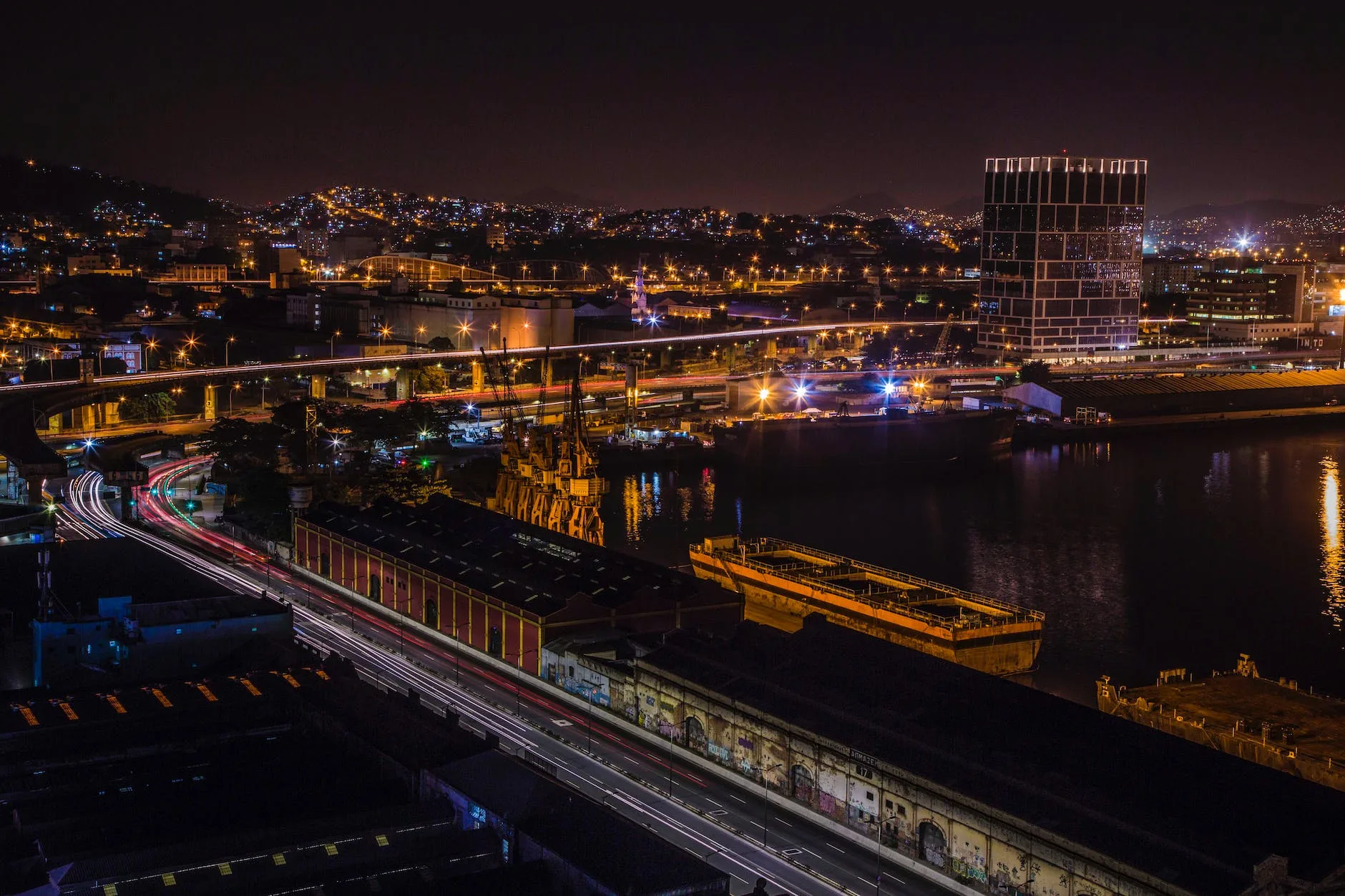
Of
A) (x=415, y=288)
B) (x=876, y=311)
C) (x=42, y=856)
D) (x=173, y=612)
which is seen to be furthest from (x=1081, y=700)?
(x=876, y=311)

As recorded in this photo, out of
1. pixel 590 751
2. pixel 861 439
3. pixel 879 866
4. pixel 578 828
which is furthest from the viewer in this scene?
pixel 861 439

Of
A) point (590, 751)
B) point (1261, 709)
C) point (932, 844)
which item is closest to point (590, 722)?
point (590, 751)

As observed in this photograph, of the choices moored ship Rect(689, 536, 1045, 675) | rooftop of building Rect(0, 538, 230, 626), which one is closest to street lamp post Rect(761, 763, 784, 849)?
moored ship Rect(689, 536, 1045, 675)

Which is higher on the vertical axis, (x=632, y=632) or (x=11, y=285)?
(x=11, y=285)

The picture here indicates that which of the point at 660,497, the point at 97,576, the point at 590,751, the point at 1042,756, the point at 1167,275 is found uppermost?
the point at 1167,275

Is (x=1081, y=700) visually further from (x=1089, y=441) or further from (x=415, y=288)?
(x=415, y=288)

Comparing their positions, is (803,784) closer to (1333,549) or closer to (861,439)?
(1333,549)
